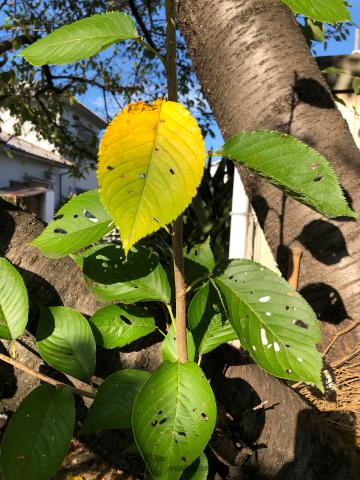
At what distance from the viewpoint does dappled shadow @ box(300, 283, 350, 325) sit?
43.0 inches

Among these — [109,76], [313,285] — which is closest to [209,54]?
[313,285]

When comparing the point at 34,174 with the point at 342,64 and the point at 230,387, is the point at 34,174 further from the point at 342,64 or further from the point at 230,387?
the point at 230,387

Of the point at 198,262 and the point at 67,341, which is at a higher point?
the point at 198,262

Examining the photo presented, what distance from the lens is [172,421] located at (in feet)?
1.98

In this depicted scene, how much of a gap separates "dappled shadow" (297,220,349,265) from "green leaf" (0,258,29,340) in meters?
0.74

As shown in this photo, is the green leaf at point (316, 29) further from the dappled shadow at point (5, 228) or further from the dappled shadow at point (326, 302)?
the dappled shadow at point (5, 228)

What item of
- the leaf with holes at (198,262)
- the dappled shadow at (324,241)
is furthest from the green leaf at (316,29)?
the leaf with holes at (198,262)

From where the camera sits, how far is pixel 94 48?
529 millimetres

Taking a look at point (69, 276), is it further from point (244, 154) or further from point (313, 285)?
point (313, 285)

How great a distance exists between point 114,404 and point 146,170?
451mm

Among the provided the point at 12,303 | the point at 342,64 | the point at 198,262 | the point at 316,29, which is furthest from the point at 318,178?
the point at 342,64

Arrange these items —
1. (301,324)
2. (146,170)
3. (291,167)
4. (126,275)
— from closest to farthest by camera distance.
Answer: (146,170) → (291,167) → (301,324) → (126,275)

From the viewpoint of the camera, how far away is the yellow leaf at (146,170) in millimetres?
412

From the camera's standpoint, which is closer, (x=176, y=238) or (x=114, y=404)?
(x=176, y=238)
